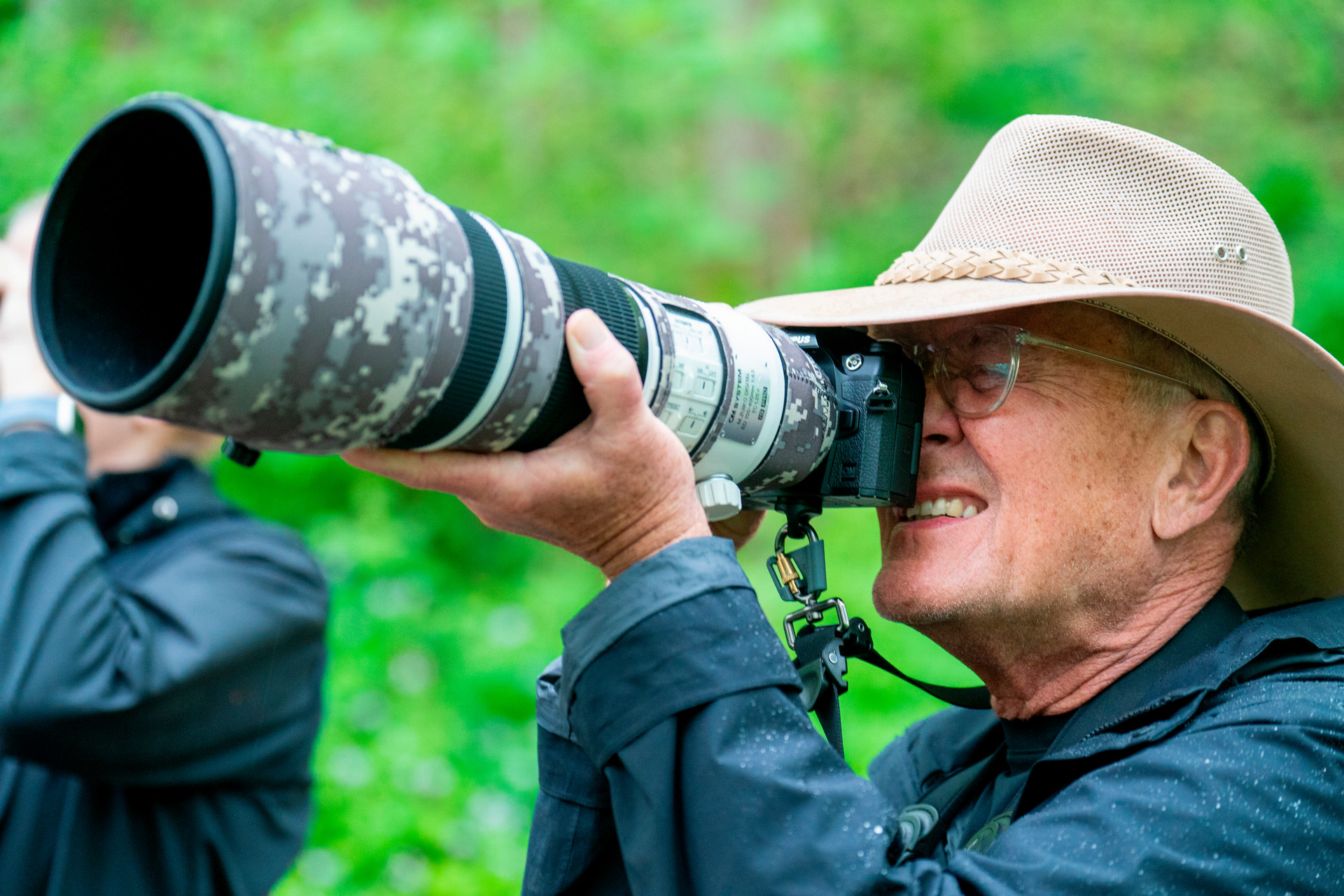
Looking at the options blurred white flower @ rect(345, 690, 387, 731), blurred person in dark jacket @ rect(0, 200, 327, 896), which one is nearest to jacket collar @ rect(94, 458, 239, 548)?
blurred person in dark jacket @ rect(0, 200, 327, 896)

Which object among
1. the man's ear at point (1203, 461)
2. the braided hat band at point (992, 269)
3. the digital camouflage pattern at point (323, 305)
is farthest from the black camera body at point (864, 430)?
the digital camouflage pattern at point (323, 305)

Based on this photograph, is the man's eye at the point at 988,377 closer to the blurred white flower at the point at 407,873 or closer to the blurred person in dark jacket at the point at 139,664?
the blurred person in dark jacket at the point at 139,664

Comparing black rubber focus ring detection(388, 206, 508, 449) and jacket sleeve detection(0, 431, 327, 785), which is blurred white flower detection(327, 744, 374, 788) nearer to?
jacket sleeve detection(0, 431, 327, 785)

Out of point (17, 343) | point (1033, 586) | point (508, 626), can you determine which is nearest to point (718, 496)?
point (1033, 586)

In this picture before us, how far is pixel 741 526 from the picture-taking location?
5.82 feet

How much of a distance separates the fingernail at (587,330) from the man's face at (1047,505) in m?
0.64

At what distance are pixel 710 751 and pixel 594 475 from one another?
0.96 ft

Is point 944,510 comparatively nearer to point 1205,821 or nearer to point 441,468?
point 1205,821

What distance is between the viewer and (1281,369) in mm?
1545

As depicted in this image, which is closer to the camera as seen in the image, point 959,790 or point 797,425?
point 797,425

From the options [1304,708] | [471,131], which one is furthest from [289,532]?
[471,131]

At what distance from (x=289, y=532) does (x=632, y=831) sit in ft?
5.31

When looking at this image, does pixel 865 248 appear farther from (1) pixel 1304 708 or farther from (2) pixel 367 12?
(1) pixel 1304 708

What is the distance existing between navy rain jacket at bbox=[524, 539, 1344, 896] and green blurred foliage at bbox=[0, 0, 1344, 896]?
11.3ft
